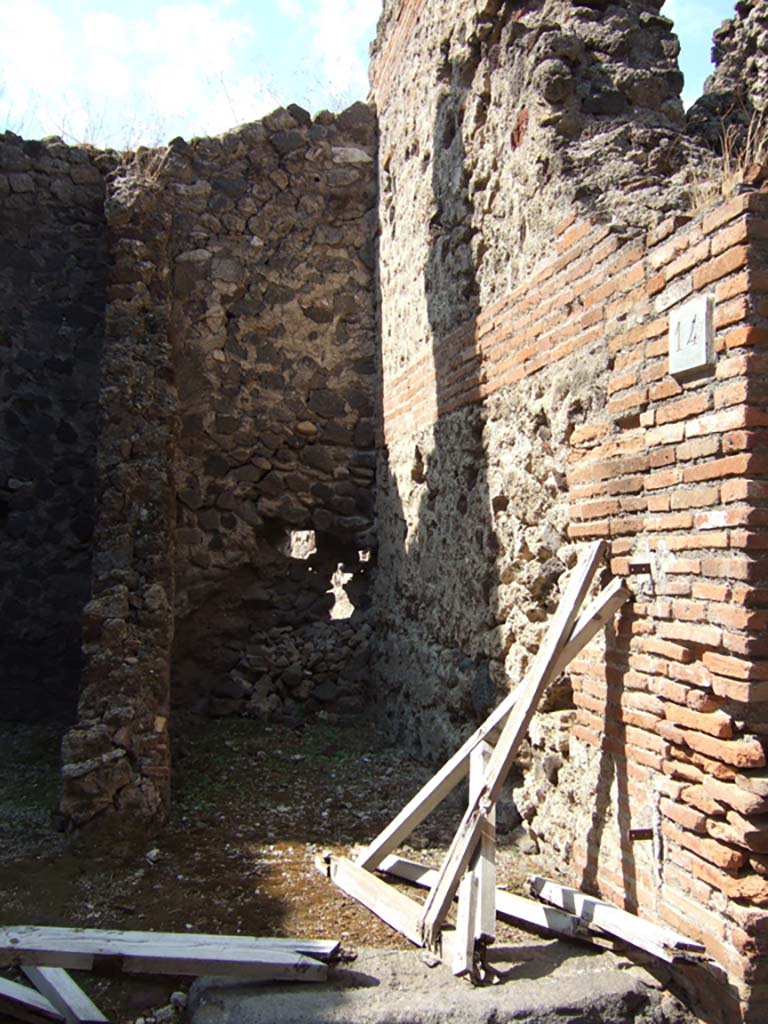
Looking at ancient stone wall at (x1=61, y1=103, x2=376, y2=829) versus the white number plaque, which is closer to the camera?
the white number plaque

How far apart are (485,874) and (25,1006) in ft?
4.92

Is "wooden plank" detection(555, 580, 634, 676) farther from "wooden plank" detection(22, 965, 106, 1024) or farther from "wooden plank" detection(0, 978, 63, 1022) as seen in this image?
"wooden plank" detection(0, 978, 63, 1022)

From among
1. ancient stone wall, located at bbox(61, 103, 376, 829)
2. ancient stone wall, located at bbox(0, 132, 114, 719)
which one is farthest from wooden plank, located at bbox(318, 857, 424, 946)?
ancient stone wall, located at bbox(0, 132, 114, 719)

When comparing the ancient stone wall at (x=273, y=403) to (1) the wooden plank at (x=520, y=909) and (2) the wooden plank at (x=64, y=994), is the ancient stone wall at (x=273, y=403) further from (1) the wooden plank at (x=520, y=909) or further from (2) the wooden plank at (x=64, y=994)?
(2) the wooden plank at (x=64, y=994)

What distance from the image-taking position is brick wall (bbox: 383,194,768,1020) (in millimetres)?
2578

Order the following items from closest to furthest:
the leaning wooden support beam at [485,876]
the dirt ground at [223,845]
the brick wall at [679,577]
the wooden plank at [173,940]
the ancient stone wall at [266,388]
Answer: the brick wall at [679,577]
the leaning wooden support beam at [485,876]
the wooden plank at [173,940]
the dirt ground at [223,845]
the ancient stone wall at [266,388]

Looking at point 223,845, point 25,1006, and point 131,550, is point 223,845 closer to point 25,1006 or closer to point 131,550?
point 25,1006

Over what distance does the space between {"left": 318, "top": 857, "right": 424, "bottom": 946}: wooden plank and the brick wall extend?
69 centimetres

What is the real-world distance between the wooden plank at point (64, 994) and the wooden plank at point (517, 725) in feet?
3.58

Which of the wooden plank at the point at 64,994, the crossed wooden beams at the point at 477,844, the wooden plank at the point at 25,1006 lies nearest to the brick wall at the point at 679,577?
the crossed wooden beams at the point at 477,844

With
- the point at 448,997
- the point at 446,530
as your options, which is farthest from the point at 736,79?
the point at 448,997

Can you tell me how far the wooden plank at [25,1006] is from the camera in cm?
275

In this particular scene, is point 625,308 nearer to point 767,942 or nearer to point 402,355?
point 767,942

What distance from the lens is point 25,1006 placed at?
9.01 ft
